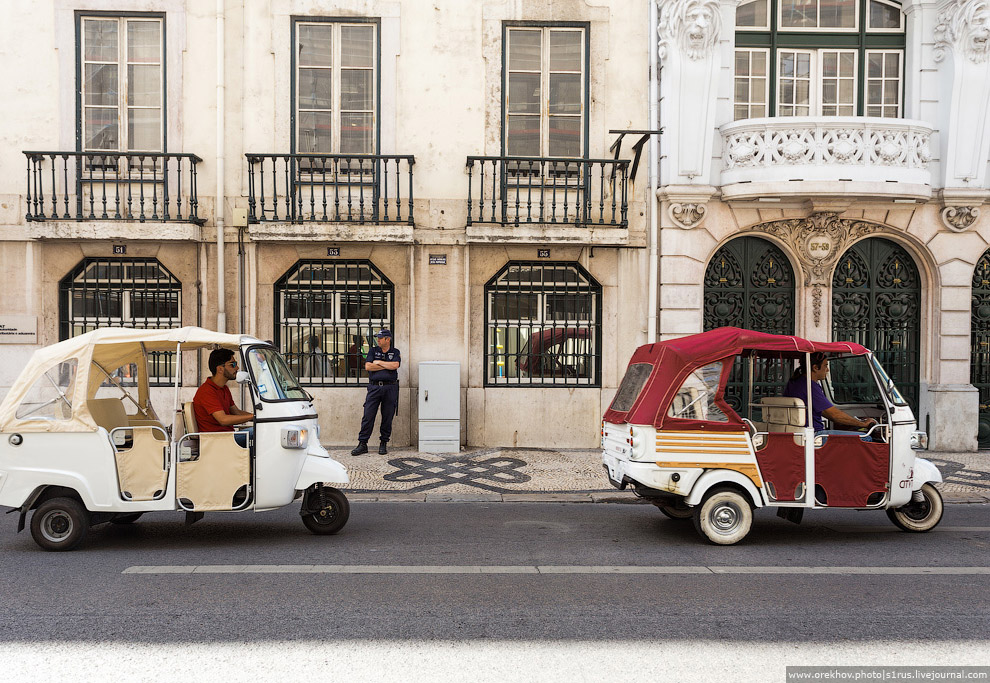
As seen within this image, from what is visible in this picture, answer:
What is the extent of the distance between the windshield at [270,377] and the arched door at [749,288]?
8.31m

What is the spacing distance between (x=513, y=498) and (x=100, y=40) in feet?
34.6

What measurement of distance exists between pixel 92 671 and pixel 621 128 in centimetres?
1167

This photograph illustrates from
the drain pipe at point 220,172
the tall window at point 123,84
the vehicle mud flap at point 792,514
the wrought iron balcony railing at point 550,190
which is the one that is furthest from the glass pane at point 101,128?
the vehicle mud flap at point 792,514

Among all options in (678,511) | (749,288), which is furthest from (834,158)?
(678,511)

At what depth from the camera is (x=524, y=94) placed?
44.4ft

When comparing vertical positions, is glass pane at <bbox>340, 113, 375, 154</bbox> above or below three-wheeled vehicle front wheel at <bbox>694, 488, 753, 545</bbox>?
above

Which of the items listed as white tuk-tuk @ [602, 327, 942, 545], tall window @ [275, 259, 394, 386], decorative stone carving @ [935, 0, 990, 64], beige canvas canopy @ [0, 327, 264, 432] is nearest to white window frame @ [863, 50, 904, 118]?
decorative stone carving @ [935, 0, 990, 64]

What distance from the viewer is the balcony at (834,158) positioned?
12.5m

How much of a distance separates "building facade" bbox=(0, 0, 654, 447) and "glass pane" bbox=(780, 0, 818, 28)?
103 inches

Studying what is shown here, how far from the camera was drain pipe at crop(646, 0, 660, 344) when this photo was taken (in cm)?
1325

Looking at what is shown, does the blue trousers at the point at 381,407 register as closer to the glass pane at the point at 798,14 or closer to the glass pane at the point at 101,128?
the glass pane at the point at 101,128

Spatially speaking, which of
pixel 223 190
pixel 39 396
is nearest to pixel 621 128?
pixel 223 190

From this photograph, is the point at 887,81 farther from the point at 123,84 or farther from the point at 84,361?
the point at 84,361

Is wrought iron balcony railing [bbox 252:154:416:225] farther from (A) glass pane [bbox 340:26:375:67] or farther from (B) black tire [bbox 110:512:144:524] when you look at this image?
(B) black tire [bbox 110:512:144:524]
